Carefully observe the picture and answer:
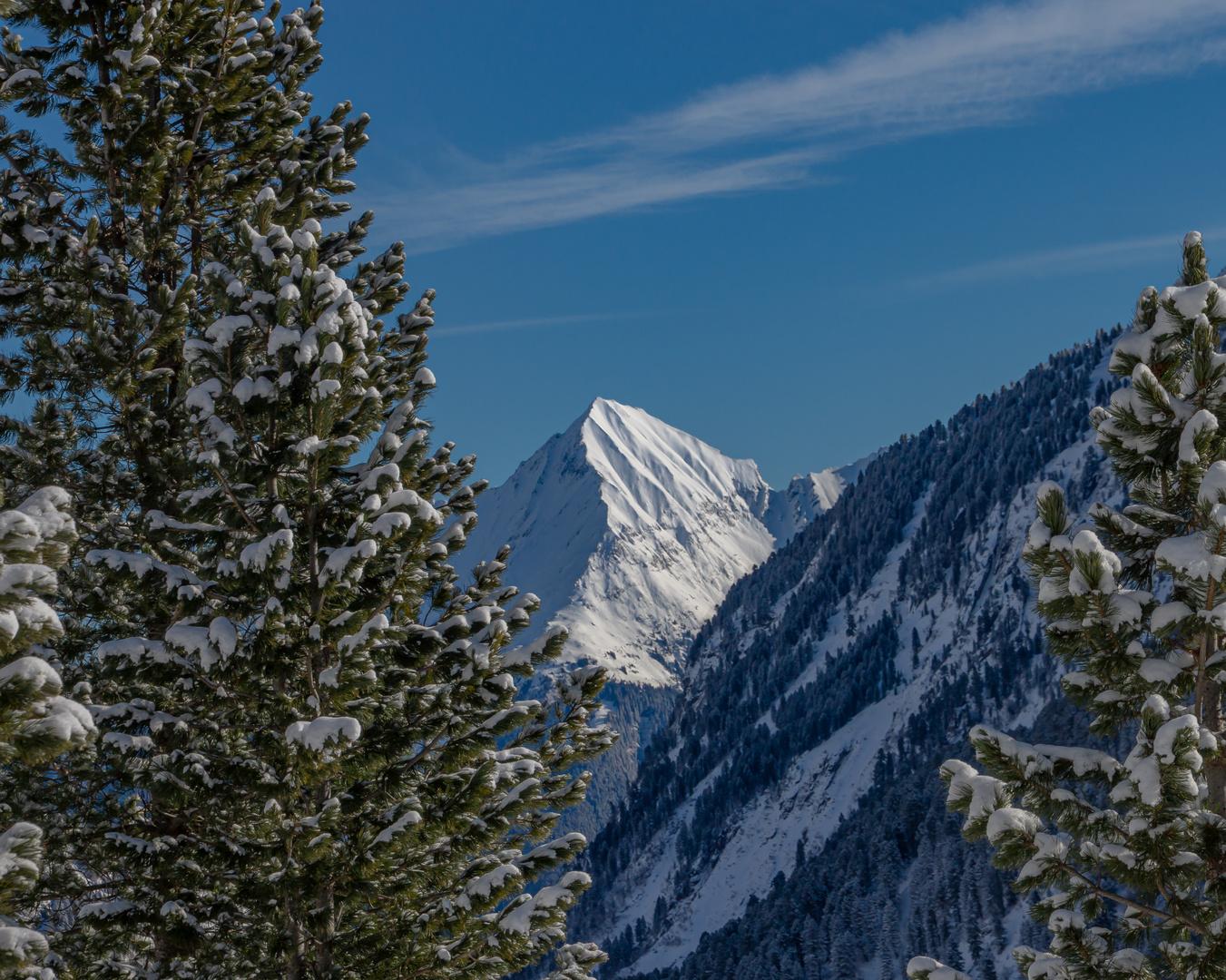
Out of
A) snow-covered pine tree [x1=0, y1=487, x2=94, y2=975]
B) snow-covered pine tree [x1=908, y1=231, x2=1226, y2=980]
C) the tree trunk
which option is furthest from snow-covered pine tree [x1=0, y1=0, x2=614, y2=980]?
the tree trunk

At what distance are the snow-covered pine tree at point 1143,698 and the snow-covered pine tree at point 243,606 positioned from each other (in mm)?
5003

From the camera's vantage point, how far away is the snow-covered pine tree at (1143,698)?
26.7 feet

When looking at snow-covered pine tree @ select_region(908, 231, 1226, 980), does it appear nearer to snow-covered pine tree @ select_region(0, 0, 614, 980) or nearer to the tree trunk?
the tree trunk

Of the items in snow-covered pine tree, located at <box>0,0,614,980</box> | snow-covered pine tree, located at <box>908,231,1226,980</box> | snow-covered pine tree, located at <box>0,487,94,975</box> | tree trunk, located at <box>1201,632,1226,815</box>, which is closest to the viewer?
snow-covered pine tree, located at <box>0,487,94,975</box>

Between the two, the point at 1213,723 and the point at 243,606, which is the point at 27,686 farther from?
the point at 1213,723

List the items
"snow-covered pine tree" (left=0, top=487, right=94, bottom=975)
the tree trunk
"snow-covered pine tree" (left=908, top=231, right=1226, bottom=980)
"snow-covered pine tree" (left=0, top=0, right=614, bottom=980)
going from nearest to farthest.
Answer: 1. "snow-covered pine tree" (left=0, top=487, right=94, bottom=975)
2. "snow-covered pine tree" (left=908, top=231, right=1226, bottom=980)
3. the tree trunk
4. "snow-covered pine tree" (left=0, top=0, right=614, bottom=980)

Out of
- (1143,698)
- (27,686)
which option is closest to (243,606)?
(27,686)

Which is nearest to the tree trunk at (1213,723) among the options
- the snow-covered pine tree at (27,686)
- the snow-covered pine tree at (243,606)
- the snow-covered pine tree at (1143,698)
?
the snow-covered pine tree at (1143,698)

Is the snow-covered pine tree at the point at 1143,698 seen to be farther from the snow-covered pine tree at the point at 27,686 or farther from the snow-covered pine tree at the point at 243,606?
the snow-covered pine tree at the point at 27,686

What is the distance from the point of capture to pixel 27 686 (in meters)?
5.92

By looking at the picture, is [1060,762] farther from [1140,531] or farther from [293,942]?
[293,942]

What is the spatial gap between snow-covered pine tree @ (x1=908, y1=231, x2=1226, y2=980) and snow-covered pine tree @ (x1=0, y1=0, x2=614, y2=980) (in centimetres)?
500

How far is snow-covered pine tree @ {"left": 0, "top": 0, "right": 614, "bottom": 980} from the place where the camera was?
Answer: 10516 millimetres

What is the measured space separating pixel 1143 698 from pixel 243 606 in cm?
953
